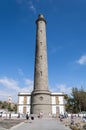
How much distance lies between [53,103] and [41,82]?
1326 centimetres

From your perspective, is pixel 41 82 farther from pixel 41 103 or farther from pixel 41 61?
pixel 41 61

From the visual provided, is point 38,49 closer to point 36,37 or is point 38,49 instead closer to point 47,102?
point 36,37

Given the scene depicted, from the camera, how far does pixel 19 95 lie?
54.2 meters

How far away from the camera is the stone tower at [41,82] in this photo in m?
41.9

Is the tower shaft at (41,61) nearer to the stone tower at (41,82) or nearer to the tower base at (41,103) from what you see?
the stone tower at (41,82)

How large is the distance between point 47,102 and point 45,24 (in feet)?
68.1

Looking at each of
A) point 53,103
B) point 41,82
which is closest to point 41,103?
point 41,82

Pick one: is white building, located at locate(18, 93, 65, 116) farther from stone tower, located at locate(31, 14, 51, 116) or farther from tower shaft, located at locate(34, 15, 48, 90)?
tower shaft, located at locate(34, 15, 48, 90)

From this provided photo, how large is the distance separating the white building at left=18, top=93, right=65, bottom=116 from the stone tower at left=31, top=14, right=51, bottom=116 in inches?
385

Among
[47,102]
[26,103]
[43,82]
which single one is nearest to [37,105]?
[47,102]

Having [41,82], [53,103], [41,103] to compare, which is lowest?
[41,103]

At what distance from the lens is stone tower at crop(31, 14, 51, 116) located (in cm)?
4191

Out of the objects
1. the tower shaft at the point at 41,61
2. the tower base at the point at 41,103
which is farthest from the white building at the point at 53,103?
the tower shaft at the point at 41,61

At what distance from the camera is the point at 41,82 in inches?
1688
